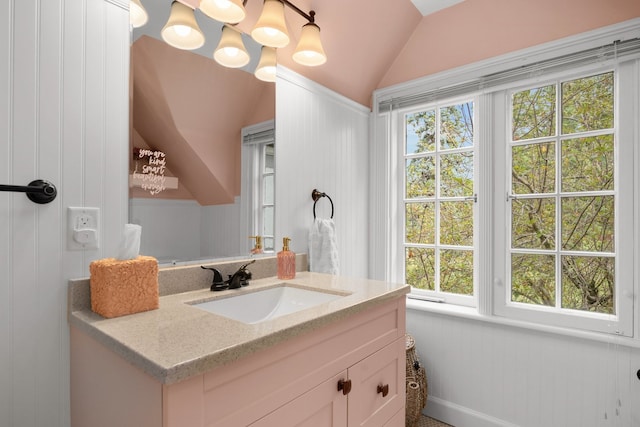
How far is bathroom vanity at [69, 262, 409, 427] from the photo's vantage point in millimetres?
677

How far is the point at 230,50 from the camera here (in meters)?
1.46

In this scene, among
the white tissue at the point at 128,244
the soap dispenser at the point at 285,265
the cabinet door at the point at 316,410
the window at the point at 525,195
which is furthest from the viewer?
the window at the point at 525,195

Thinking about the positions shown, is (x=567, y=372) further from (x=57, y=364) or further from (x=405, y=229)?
(x=57, y=364)

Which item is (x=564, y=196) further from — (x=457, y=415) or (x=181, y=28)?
(x=181, y=28)

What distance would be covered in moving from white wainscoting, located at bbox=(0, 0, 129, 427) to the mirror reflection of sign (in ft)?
0.24

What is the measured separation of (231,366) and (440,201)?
72.9 inches

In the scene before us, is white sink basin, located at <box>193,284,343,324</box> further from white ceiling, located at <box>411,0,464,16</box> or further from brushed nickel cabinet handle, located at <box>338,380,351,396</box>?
white ceiling, located at <box>411,0,464,16</box>

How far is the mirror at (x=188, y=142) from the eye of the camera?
1.18 m

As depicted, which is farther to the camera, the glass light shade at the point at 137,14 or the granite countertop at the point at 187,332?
→ the glass light shade at the point at 137,14

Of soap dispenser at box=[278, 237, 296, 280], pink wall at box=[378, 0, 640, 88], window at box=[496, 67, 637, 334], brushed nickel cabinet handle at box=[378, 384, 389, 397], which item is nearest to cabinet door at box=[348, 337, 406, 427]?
brushed nickel cabinet handle at box=[378, 384, 389, 397]

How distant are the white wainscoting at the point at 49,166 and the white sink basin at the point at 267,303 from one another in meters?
0.43

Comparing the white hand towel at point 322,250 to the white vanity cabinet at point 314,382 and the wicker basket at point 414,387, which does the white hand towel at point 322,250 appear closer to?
the white vanity cabinet at point 314,382

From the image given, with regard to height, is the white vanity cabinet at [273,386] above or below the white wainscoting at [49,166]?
below

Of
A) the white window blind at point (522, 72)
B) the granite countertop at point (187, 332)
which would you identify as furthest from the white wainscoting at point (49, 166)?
the white window blind at point (522, 72)
